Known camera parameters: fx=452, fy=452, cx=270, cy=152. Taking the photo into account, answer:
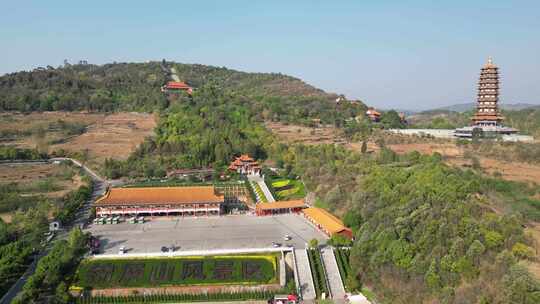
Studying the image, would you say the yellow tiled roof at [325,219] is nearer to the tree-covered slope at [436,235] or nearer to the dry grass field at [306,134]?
the tree-covered slope at [436,235]

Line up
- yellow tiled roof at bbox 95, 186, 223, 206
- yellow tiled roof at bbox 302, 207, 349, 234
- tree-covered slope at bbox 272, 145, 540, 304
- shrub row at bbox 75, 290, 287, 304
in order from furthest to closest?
yellow tiled roof at bbox 95, 186, 223, 206, yellow tiled roof at bbox 302, 207, 349, 234, shrub row at bbox 75, 290, 287, 304, tree-covered slope at bbox 272, 145, 540, 304

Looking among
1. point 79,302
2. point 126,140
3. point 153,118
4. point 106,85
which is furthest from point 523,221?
point 106,85

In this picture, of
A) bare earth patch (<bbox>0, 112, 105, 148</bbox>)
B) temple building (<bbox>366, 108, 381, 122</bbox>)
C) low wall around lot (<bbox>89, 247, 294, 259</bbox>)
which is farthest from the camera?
temple building (<bbox>366, 108, 381, 122</bbox>)

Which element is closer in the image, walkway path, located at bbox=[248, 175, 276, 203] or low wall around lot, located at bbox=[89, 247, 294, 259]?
low wall around lot, located at bbox=[89, 247, 294, 259]

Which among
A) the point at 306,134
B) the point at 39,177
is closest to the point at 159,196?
the point at 39,177

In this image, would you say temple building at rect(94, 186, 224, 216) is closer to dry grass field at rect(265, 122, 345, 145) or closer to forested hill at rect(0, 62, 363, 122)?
dry grass field at rect(265, 122, 345, 145)

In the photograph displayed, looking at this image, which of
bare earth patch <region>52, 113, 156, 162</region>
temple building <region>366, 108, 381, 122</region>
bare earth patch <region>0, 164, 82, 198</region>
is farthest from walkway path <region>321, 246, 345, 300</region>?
temple building <region>366, 108, 381, 122</region>
